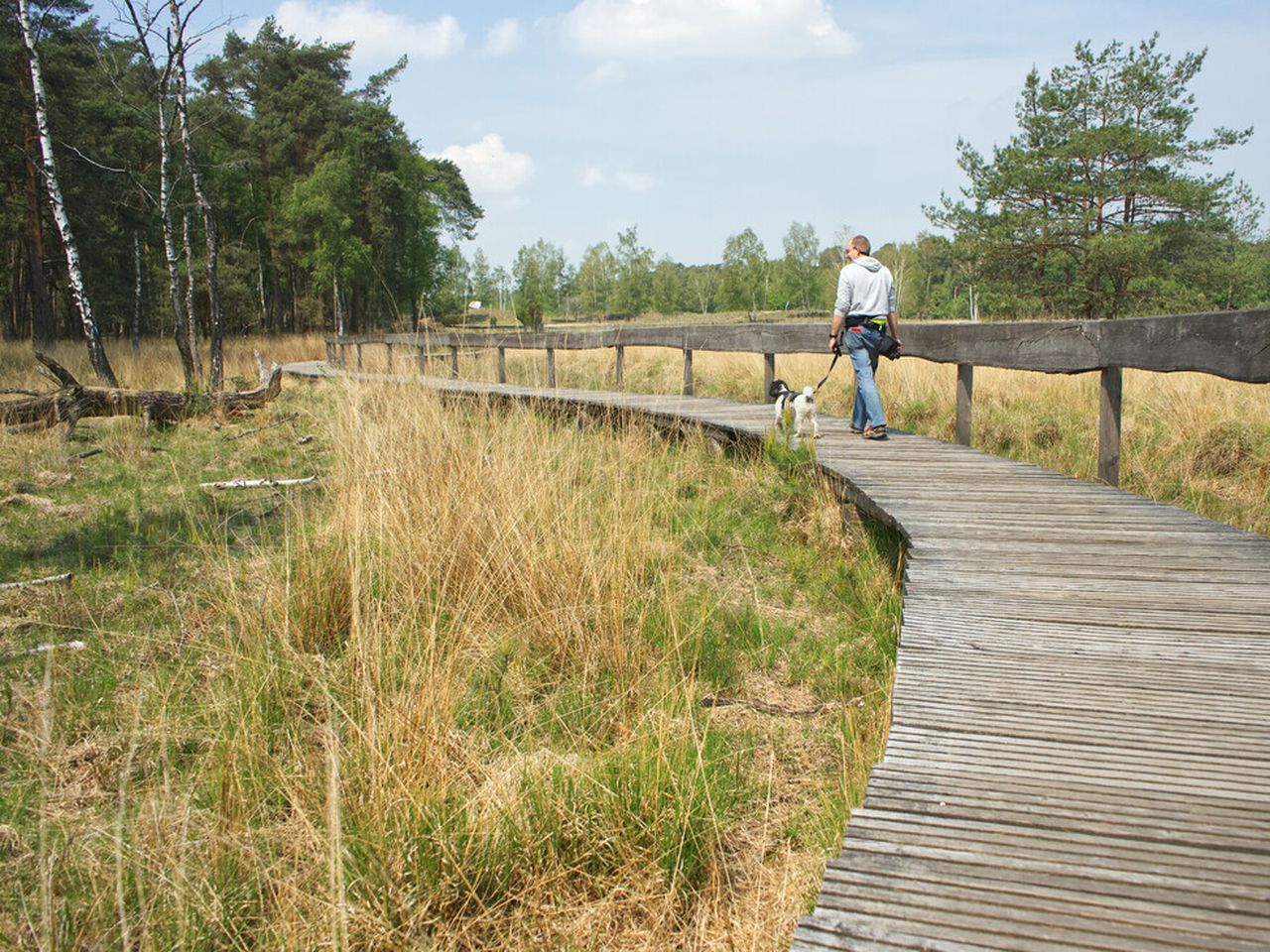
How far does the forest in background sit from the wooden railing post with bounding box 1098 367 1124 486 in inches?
195

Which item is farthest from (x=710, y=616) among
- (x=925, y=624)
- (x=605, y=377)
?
(x=605, y=377)

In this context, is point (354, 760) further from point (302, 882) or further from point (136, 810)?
point (136, 810)

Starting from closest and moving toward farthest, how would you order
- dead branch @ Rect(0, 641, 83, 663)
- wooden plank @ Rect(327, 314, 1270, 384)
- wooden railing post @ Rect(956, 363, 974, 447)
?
dead branch @ Rect(0, 641, 83, 663) < wooden plank @ Rect(327, 314, 1270, 384) < wooden railing post @ Rect(956, 363, 974, 447)

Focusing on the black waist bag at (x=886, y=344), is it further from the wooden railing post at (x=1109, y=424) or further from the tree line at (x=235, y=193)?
the tree line at (x=235, y=193)

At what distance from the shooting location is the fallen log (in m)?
8.63

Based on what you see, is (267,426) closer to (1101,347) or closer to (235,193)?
(1101,347)

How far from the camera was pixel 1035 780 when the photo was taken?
1.77 m

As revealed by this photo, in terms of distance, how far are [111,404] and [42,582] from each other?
Result: 5.94 meters

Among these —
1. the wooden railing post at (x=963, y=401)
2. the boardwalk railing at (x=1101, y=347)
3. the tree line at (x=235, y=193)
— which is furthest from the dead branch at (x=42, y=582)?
the tree line at (x=235, y=193)

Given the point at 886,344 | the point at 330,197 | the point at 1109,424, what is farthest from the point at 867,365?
the point at 330,197

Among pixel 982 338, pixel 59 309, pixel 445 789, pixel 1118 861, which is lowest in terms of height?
pixel 445 789

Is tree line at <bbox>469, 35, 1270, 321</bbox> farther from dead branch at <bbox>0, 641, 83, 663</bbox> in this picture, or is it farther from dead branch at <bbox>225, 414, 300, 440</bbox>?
dead branch at <bbox>0, 641, 83, 663</bbox>

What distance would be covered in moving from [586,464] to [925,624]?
380cm

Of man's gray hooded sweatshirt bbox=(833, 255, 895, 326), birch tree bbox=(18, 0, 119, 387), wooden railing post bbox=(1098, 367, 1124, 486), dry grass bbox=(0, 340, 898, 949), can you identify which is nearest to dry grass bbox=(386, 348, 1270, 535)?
wooden railing post bbox=(1098, 367, 1124, 486)
